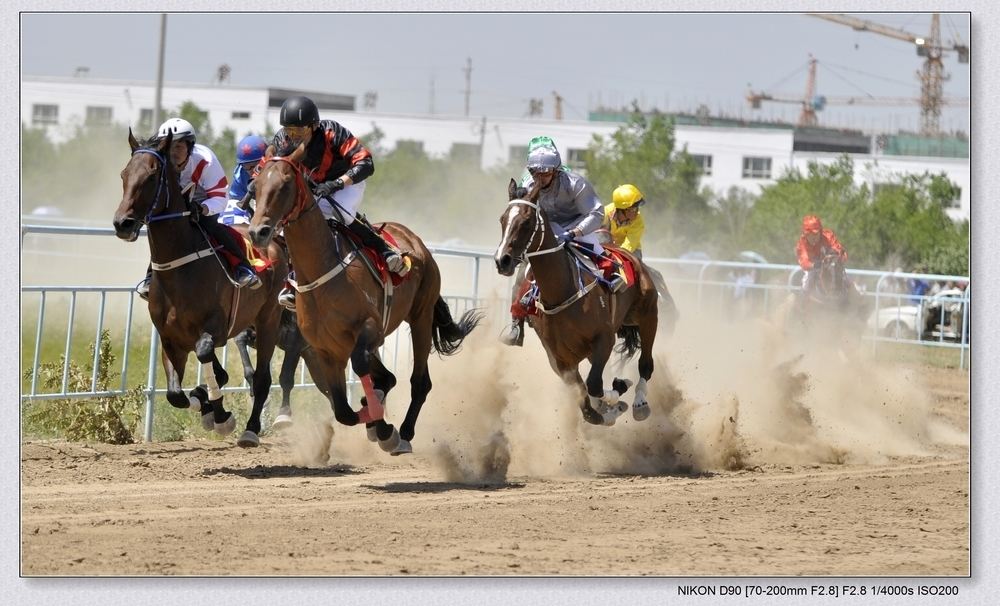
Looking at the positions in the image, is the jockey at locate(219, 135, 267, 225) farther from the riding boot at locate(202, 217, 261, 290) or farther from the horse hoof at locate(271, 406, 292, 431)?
the horse hoof at locate(271, 406, 292, 431)

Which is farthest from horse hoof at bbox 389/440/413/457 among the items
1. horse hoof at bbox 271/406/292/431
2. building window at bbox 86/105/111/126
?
building window at bbox 86/105/111/126

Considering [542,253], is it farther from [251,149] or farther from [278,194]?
[251,149]

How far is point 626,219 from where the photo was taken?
581 inches

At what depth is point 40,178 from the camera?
4000 cm

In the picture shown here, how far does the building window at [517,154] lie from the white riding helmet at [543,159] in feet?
133

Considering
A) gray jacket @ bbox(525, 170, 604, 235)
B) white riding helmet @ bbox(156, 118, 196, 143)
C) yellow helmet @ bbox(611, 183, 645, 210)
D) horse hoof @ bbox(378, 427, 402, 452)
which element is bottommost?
horse hoof @ bbox(378, 427, 402, 452)

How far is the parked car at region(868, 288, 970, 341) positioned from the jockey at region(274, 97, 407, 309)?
1353 cm

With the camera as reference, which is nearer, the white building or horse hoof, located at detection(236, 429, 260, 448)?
horse hoof, located at detection(236, 429, 260, 448)

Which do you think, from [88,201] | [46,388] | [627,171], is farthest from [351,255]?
[627,171]

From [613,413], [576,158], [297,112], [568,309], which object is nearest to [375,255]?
[297,112]

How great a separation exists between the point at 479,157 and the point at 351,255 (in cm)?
4568

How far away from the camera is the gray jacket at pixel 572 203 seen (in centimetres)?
1256

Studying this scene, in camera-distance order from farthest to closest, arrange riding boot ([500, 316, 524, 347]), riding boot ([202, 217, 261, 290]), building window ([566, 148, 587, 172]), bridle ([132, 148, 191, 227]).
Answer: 1. building window ([566, 148, 587, 172])
2. riding boot ([500, 316, 524, 347])
3. riding boot ([202, 217, 261, 290])
4. bridle ([132, 148, 191, 227])

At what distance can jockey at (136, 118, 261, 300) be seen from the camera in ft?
38.0
